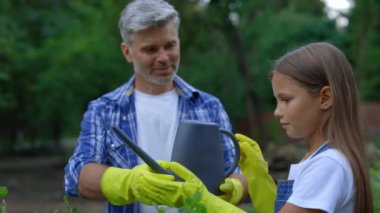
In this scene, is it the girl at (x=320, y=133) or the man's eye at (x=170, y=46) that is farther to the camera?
the man's eye at (x=170, y=46)

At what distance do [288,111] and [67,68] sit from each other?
53.1ft

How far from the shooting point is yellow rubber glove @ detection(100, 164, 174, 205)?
253cm

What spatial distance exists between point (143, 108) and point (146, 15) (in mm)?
373

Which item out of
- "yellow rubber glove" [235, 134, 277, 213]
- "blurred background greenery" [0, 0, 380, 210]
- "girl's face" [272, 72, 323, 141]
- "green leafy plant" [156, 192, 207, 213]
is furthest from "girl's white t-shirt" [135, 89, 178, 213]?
"blurred background greenery" [0, 0, 380, 210]

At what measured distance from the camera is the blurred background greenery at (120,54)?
619 inches

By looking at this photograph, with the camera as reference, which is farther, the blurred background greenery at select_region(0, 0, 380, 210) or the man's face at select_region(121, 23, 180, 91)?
the blurred background greenery at select_region(0, 0, 380, 210)

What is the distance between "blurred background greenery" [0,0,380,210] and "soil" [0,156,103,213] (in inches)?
46.9

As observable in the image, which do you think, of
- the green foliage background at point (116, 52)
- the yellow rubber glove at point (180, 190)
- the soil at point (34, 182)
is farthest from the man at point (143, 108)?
the green foliage background at point (116, 52)

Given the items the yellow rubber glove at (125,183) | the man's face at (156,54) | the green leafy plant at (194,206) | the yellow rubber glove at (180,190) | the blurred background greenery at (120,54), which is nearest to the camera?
the green leafy plant at (194,206)

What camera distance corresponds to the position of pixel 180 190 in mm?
2332

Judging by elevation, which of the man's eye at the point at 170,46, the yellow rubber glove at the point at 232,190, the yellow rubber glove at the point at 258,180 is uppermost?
the man's eye at the point at 170,46

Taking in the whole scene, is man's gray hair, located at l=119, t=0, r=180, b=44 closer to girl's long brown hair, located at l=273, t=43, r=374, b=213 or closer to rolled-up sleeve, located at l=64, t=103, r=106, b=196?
rolled-up sleeve, located at l=64, t=103, r=106, b=196

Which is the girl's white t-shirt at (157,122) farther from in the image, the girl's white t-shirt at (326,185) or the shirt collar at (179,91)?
the girl's white t-shirt at (326,185)

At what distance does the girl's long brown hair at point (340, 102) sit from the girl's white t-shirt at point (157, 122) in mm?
1097
